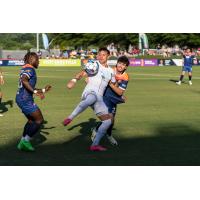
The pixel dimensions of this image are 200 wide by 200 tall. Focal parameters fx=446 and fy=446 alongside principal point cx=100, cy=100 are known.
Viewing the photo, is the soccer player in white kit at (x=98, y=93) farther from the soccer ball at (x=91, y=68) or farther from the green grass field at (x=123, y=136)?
the green grass field at (x=123, y=136)

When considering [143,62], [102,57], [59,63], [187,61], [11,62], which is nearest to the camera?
[102,57]

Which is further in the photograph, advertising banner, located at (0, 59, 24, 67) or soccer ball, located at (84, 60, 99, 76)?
advertising banner, located at (0, 59, 24, 67)

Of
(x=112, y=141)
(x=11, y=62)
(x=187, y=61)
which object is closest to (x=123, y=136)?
(x=112, y=141)

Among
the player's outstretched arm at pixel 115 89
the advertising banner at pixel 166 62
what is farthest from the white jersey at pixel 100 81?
the advertising banner at pixel 166 62

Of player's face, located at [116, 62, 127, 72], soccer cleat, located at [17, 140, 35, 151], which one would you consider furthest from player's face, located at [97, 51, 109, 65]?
soccer cleat, located at [17, 140, 35, 151]

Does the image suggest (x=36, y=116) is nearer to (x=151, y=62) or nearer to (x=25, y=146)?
(x=25, y=146)

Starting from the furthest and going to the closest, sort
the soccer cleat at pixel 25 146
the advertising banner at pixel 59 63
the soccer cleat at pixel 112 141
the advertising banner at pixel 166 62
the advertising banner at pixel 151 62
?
the advertising banner at pixel 151 62 → the advertising banner at pixel 166 62 → the advertising banner at pixel 59 63 → the soccer cleat at pixel 112 141 → the soccer cleat at pixel 25 146

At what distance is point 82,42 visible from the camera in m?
95.4

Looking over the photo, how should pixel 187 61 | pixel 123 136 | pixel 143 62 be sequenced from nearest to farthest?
pixel 123 136 < pixel 187 61 < pixel 143 62

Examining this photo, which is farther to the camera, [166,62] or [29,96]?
[166,62]

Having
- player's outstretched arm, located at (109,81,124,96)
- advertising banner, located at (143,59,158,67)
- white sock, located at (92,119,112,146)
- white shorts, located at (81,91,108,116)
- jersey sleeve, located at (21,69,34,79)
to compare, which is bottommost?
advertising banner, located at (143,59,158,67)

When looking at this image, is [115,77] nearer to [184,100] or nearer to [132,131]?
[132,131]

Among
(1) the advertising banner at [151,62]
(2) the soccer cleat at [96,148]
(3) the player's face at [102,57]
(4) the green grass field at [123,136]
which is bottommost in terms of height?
(1) the advertising banner at [151,62]

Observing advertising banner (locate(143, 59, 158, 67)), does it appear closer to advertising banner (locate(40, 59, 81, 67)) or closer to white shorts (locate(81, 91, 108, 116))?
advertising banner (locate(40, 59, 81, 67))
